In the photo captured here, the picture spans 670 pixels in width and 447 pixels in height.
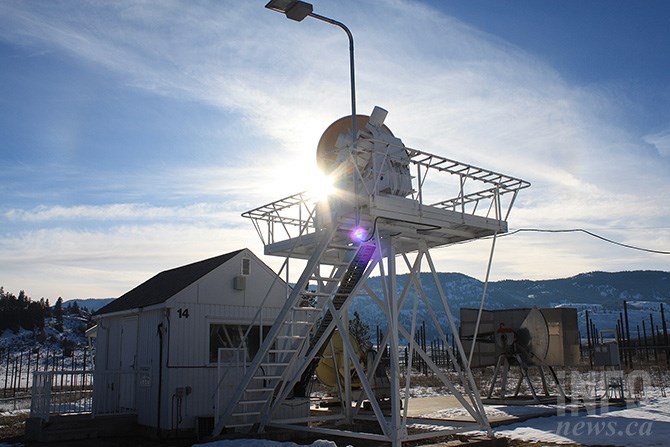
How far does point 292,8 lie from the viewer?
1362 cm

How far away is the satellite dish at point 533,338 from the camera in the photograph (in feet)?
76.6

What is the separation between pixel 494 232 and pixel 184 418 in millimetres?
9705

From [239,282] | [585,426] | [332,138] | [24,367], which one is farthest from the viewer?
[24,367]

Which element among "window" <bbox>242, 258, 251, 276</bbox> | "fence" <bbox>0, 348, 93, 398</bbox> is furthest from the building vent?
"fence" <bbox>0, 348, 93, 398</bbox>

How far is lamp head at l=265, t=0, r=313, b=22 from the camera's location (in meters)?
13.5

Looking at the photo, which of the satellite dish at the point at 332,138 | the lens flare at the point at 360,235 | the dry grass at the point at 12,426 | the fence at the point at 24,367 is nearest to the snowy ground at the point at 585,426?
the dry grass at the point at 12,426

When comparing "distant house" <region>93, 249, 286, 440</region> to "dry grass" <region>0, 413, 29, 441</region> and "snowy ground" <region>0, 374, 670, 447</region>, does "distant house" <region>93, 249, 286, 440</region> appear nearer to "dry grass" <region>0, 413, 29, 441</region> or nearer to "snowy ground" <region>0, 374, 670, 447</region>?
"dry grass" <region>0, 413, 29, 441</region>

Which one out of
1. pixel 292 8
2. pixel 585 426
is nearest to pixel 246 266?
pixel 292 8

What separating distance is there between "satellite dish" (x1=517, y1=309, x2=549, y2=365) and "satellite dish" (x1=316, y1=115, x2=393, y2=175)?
11.3m

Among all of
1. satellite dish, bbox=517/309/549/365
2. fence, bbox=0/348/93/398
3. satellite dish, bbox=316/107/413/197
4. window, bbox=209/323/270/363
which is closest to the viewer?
satellite dish, bbox=316/107/413/197

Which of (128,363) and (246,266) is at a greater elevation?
(246,266)

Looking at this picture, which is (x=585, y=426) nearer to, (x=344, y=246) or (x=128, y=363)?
(x=344, y=246)

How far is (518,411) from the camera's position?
20031mm

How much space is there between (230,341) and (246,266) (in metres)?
2.34
